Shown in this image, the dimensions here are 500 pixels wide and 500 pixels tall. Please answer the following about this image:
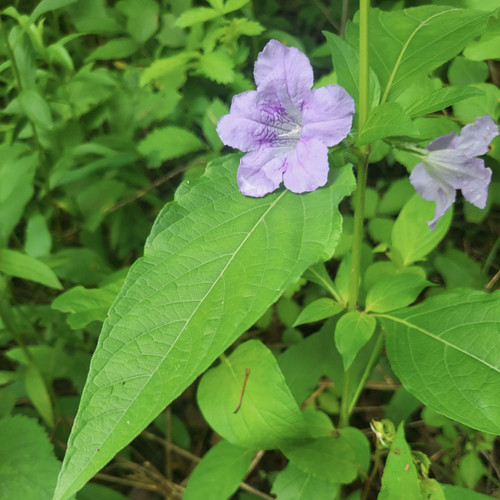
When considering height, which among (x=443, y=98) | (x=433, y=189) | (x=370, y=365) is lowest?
(x=370, y=365)

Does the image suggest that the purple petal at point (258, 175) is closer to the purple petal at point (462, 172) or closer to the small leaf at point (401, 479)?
the purple petal at point (462, 172)

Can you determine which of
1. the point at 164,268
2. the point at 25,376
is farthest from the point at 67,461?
the point at 25,376

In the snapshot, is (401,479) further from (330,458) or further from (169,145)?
(169,145)

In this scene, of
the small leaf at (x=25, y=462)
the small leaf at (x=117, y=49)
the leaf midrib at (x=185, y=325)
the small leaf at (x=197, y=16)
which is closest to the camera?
the leaf midrib at (x=185, y=325)

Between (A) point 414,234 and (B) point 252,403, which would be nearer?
(B) point 252,403

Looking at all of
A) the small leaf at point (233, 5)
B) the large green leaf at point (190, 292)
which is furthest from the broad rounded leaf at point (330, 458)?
the small leaf at point (233, 5)

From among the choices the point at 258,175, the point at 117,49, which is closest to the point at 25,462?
the point at 258,175

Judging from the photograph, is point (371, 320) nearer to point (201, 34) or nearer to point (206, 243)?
point (206, 243)
